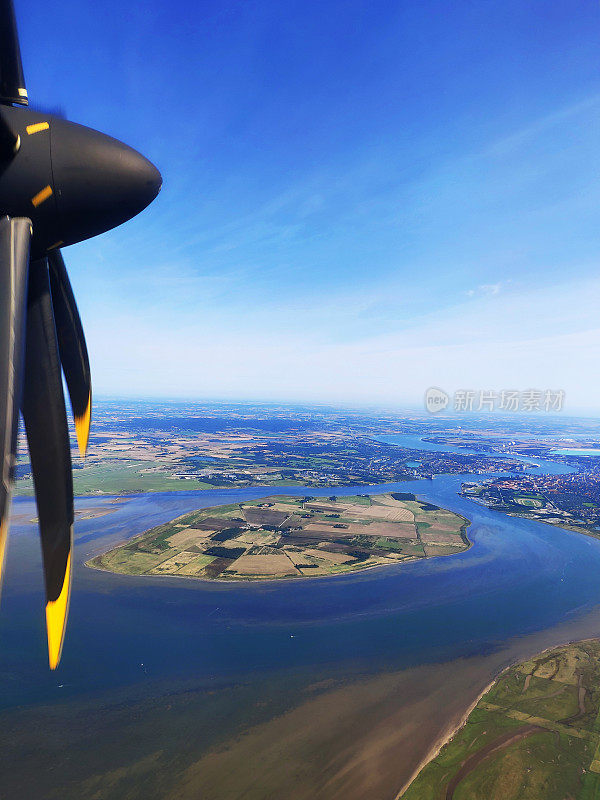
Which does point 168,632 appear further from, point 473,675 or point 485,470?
point 485,470

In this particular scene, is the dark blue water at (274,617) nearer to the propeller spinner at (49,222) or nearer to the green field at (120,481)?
the green field at (120,481)

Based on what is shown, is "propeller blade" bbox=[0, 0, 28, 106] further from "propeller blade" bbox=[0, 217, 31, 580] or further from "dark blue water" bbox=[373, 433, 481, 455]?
"dark blue water" bbox=[373, 433, 481, 455]

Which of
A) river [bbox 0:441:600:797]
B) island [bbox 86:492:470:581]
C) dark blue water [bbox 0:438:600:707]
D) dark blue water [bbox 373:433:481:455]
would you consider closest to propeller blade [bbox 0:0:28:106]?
river [bbox 0:441:600:797]

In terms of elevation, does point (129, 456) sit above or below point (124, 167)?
below

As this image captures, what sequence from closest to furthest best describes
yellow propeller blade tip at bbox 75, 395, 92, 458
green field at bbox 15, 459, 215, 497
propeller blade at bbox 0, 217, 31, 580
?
1. propeller blade at bbox 0, 217, 31, 580
2. yellow propeller blade tip at bbox 75, 395, 92, 458
3. green field at bbox 15, 459, 215, 497

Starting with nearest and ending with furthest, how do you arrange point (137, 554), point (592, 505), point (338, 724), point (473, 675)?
1. point (338, 724)
2. point (473, 675)
3. point (137, 554)
4. point (592, 505)

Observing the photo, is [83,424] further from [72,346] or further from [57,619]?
[57,619]

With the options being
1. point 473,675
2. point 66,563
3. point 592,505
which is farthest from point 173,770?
point 592,505
